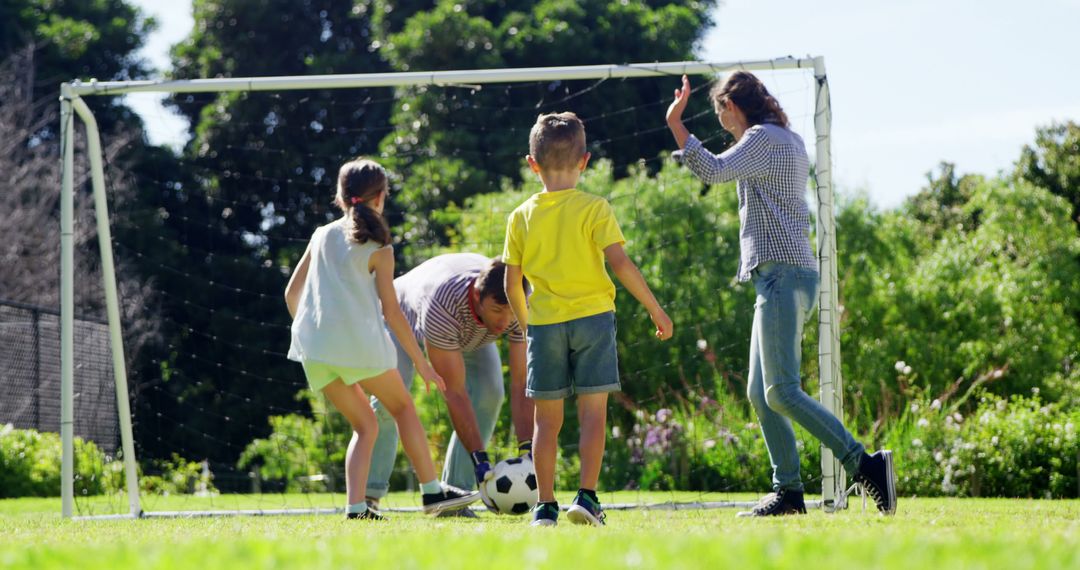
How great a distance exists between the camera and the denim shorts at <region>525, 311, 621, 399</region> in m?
4.50

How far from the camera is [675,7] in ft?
61.5

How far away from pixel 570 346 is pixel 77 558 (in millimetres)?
2094

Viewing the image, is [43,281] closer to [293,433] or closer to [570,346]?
[293,433]

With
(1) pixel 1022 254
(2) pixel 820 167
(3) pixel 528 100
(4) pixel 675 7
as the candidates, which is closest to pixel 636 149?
(3) pixel 528 100

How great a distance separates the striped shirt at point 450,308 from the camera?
5668 millimetres

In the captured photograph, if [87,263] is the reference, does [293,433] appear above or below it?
below

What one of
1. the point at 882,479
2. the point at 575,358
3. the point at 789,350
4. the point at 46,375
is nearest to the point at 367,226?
the point at 575,358

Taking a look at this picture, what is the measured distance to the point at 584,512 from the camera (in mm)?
4453

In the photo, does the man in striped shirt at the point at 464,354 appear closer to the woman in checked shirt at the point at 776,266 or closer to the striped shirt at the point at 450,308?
the striped shirt at the point at 450,308

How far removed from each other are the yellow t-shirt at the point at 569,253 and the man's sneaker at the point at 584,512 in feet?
2.14

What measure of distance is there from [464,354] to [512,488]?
85 centimetres

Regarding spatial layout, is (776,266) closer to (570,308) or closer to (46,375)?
(570,308)

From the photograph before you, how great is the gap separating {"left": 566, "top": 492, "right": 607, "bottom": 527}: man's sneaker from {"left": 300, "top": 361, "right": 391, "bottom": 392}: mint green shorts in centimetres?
115

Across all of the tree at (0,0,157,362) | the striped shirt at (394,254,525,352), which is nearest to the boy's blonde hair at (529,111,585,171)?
the striped shirt at (394,254,525,352)
